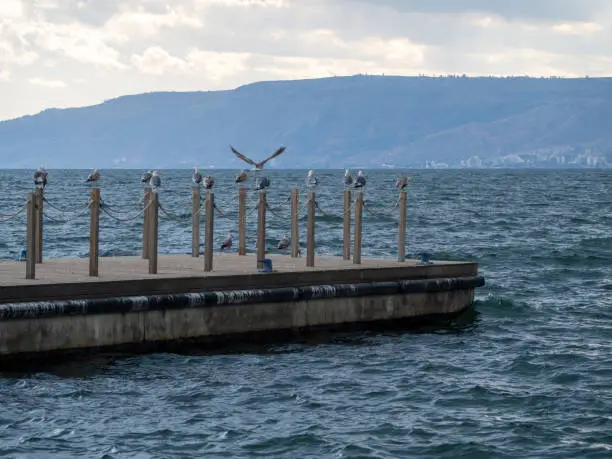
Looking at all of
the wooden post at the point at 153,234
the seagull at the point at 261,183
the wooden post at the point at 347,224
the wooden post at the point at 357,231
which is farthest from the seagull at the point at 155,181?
the wooden post at the point at 347,224

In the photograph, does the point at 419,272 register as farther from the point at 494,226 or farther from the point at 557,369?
the point at 494,226

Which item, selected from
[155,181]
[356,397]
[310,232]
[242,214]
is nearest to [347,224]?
[242,214]

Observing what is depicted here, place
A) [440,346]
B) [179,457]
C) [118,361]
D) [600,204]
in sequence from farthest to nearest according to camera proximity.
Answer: [600,204] → [440,346] → [118,361] → [179,457]

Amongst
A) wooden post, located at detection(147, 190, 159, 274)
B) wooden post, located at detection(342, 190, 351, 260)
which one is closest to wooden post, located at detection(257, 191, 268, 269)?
wooden post, located at detection(147, 190, 159, 274)

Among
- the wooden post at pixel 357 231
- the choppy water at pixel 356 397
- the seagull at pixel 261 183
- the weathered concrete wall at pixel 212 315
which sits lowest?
the choppy water at pixel 356 397

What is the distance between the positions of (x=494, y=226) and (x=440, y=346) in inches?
1495

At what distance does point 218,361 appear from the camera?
71.7ft

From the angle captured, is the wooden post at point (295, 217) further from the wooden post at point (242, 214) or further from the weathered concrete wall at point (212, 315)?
the weathered concrete wall at point (212, 315)

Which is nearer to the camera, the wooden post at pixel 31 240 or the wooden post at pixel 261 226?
the wooden post at pixel 31 240

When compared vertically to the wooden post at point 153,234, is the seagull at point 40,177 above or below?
above

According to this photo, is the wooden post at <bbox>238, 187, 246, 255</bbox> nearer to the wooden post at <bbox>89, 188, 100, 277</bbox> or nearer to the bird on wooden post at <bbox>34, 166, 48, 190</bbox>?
the bird on wooden post at <bbox>34, 166, 48, 190</bbox>

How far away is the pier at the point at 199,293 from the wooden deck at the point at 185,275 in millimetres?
19

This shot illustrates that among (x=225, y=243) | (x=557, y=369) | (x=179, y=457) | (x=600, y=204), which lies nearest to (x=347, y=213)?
(x=225, y=243)

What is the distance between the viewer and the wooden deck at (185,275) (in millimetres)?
20547
